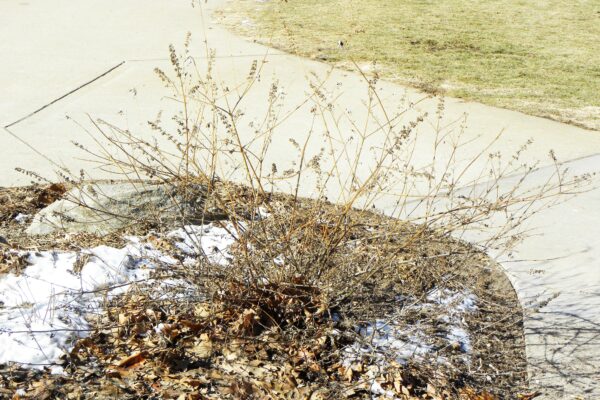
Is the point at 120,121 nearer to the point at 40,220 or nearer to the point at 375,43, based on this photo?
the point at 40,220

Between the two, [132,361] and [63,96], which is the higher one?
[63,96]

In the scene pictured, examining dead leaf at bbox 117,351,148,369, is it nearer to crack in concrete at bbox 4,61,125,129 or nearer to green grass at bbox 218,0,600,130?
crack in concrete at bbox 4,61,125,129

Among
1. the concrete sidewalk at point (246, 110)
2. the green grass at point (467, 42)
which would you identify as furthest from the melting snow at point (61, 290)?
the green grass at point (467, 42)

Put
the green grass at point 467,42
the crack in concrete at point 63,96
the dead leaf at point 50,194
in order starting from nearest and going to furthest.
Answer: the dead leaf at point 50,194
the crack in concrete at point 63,96
the green grass at point 467,42

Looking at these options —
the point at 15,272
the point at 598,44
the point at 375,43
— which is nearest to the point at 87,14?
the point at 375,43

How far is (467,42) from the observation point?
9812 millimetres

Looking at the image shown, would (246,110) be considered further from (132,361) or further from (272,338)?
(132,361)

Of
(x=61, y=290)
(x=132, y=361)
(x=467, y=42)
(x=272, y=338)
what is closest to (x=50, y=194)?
(x=61, y=290)

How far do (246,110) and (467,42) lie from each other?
3.72m

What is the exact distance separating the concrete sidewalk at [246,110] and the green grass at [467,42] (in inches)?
15.5

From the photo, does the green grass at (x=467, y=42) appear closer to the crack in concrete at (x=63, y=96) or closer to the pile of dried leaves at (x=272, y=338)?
the crack in concrete at (x=63, y=96)

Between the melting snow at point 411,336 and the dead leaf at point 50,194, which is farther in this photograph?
the dead leaf at point 50,194

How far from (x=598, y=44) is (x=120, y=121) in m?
6.09

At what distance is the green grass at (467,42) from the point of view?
7891 millimetres
